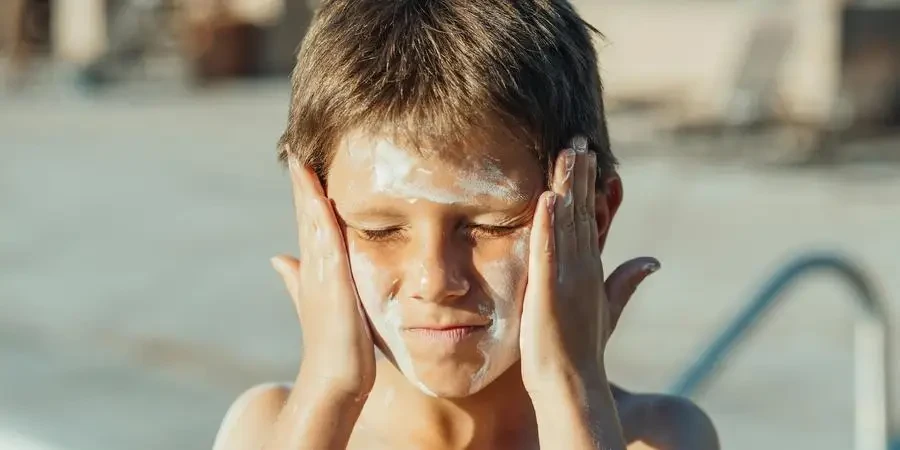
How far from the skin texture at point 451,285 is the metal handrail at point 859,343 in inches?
61.2

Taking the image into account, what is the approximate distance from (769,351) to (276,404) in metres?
4.86

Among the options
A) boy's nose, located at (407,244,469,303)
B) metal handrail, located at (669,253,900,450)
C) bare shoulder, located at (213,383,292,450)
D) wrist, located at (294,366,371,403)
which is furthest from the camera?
metal handrail, located at (669,253,900,450)

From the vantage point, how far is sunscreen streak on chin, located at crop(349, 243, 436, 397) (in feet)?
6.14

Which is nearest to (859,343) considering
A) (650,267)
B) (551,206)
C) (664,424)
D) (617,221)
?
(664,424)

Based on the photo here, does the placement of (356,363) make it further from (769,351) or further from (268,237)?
(268,237)

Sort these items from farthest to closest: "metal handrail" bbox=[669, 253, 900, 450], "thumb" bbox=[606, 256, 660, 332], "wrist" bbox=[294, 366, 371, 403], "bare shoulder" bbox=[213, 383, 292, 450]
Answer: "metal handrail" bbox=[669, 253, 900, 450] < "bare shoulder" bbox=[213, 383, 292, 450] < "thumb" bbox=[606, 256, 660, 332] < "wrist" bbox=[294, 366, 371, 403]

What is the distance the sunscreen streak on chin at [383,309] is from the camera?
6.14 ft

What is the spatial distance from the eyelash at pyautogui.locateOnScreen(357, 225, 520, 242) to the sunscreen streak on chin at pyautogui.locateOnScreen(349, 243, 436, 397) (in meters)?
0.03

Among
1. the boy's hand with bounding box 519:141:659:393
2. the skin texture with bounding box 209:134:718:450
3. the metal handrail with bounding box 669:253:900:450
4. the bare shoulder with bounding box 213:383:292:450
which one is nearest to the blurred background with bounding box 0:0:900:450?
the metal handrail with bounding box 669:253:900:450

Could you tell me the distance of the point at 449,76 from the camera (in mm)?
1804

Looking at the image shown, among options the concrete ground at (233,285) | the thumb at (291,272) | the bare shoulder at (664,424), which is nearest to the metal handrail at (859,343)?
the bare shoulder at (664,424)

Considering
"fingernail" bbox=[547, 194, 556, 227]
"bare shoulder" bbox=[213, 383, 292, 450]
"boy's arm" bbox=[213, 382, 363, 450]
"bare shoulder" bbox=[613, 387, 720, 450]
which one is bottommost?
"bare shoulder" bbox=[613, 387, 720, 450]

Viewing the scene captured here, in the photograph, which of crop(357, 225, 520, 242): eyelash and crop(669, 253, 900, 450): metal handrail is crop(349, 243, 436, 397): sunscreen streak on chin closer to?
crop(357, 225, 520, 242): eyelash

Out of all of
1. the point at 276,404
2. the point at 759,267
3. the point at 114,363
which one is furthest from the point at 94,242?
the point at 276,404
